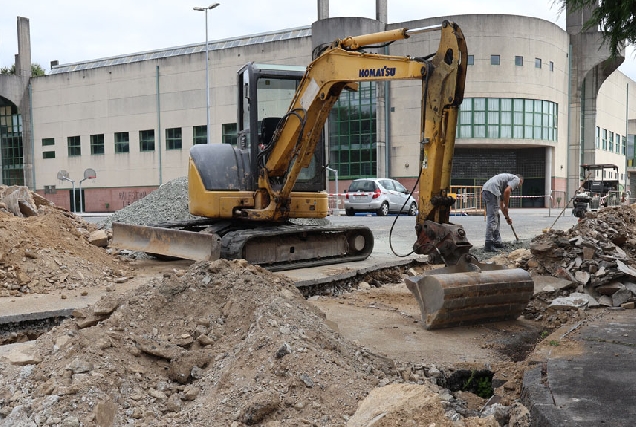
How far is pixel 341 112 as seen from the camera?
37969 millimetres

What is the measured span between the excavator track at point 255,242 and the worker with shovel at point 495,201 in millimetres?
2644

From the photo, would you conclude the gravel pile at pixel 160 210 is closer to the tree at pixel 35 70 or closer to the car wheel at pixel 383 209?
the car wheel at pixel 383 209

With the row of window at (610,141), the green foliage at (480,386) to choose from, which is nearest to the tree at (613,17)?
the green foliage at (480,386)

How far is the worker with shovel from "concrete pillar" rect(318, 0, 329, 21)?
2620 centimetres

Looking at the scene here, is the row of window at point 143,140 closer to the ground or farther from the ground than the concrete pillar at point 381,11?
closer to the ground

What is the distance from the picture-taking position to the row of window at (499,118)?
35737mm

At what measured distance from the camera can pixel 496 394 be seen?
4242mm

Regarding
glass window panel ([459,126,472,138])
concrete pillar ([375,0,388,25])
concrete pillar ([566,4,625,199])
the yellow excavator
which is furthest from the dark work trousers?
concrete pillar ([566,4,625,199])

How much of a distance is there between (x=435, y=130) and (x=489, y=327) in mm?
2106

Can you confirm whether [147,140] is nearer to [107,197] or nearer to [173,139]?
[173,139]

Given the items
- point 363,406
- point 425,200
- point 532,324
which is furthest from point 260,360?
point 532,324

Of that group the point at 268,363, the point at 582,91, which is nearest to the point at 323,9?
the point at 582,91

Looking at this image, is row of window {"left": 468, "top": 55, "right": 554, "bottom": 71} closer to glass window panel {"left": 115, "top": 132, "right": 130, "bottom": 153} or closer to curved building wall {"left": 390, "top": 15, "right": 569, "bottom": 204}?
curved building wall {"left": 390, "top": 15, "right": 569, "bottom": 204}

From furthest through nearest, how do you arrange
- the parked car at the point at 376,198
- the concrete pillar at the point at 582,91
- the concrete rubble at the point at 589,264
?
the concrete pillar at the point at 582,91
the parked car at the point at 376,198
the concrete rubble at the point at 589,264
